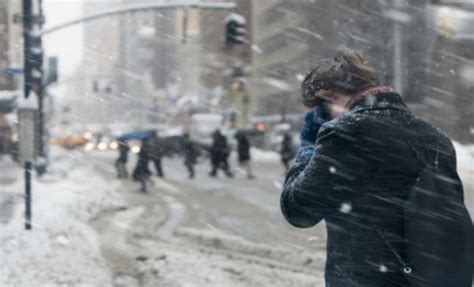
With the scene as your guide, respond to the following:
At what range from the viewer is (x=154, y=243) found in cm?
902

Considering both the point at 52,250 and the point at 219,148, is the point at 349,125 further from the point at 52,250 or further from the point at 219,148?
the point at 219,148

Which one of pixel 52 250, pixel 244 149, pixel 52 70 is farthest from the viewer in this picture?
pixel 244 149

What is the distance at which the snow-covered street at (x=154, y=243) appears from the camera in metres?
6.73

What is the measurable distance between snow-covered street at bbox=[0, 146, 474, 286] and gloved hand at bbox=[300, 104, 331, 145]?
4.45 metres

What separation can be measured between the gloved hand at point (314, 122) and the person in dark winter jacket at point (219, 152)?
63.3 ft

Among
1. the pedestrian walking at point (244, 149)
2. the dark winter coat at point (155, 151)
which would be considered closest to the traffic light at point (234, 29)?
the pedestrian walking at point (244, 149)

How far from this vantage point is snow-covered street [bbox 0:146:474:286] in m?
6.73

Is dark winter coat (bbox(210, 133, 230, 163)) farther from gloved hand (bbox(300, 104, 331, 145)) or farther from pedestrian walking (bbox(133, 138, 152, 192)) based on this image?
gloved hand (bbox(300, 104, 331, 145))

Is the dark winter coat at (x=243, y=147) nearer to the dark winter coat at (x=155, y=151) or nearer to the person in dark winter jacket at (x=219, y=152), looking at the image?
the person in dark winter jacket at (x=219, y=152)

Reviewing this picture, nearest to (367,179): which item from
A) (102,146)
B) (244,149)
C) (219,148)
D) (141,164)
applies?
(141,164)

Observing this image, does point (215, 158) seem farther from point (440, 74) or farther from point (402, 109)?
point (402, 109)

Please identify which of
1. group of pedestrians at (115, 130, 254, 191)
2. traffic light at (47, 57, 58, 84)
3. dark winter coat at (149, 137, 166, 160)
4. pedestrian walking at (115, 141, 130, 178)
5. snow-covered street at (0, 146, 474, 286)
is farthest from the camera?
dark winter coat at (149, 137, 166, 160)

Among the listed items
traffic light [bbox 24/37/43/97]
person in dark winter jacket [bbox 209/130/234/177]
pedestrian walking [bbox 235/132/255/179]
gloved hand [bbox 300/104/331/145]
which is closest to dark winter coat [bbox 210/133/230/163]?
person in dark winter jacket [bbox 209/130/234/177]

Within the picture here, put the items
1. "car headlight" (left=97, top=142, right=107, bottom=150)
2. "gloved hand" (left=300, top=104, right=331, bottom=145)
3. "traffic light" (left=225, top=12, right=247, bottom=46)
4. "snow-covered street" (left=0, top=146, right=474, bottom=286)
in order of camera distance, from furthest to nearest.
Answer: "car headlight" (left=97, top=142, right=107, bottom=150)
"traffic light" (left=225, top=12, right=247, bottom=46)
"snow-covered street" (left=0, top=146, right=474, bottom=286)
"gloved hand" (left=300, top=104, right=331, bottom=145)
